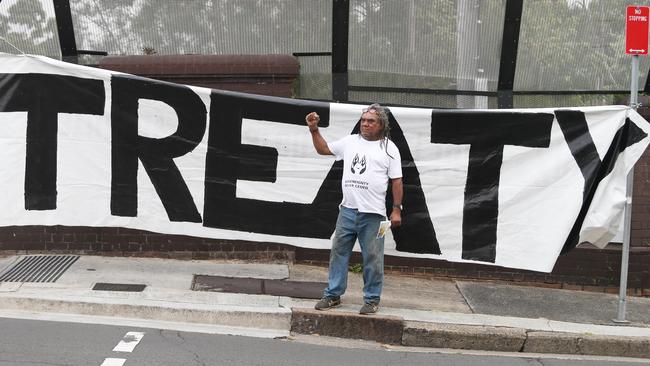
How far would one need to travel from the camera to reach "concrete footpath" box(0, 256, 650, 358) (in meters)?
5.82

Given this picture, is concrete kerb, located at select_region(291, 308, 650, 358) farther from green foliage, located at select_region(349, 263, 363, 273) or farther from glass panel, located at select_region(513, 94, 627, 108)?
glass panel, located at select_region(513, 94, 627, 108)

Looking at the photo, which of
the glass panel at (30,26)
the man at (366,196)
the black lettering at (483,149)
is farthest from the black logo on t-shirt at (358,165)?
the glass panel at (30,26)

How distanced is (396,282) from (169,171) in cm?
260

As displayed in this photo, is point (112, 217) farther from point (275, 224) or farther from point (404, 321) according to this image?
point (404, 321)

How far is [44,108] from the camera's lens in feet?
21.5

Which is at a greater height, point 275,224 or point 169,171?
point 169,171

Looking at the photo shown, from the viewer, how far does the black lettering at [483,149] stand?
649 cm

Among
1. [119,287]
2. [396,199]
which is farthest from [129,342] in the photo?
[396,199]

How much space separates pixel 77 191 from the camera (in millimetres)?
6590

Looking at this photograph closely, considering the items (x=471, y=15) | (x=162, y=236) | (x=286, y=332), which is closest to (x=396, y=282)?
(x=286, y=332)

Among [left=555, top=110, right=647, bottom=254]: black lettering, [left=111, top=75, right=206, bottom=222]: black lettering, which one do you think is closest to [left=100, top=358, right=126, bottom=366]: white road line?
[left=111, top=75, right=206, bottom=222]: black lettering

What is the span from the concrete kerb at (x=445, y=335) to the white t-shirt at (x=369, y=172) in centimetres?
93

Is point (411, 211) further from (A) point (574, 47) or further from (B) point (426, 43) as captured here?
(A) point (574, 47)

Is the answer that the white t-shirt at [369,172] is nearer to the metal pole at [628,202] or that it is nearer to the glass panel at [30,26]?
the metal pole at [628,202]
